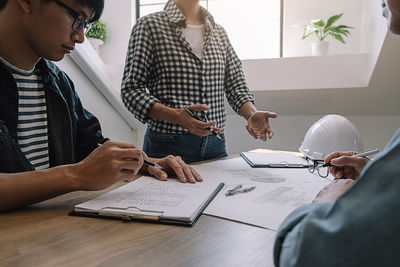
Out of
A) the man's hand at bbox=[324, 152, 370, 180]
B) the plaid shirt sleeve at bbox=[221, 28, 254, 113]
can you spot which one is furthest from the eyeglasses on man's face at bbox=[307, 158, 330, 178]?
the plaid shirt sleeve at bbox=[221, 28, 254, 113]

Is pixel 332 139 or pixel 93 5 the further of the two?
pixel 332 139

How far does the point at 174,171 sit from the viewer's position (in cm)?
101

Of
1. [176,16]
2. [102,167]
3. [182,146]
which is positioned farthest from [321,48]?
[102,167]

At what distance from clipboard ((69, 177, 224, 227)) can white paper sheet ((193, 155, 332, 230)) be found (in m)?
0.03

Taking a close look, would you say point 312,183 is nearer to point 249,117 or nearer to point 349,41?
point 249,117

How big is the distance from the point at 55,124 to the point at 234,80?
1.01 meters

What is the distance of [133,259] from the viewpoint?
0.47 meters

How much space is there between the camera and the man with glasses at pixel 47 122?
75 cm

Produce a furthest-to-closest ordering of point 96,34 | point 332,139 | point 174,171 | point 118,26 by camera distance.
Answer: point 118,26 < point 96,34 < point 332,139 < point 174,171

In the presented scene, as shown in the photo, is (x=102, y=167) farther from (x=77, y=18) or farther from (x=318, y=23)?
(x=318, y=23)

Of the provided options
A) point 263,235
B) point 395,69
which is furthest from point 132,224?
point 395,69

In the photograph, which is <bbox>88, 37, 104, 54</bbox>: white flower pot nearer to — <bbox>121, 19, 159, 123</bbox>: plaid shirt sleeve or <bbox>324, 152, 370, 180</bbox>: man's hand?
<bbox>121, 19, 159, 123</bbox>: plaid shirt sleeve

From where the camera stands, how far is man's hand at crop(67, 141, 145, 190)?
30.1 inches

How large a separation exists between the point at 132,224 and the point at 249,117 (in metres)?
1.09
